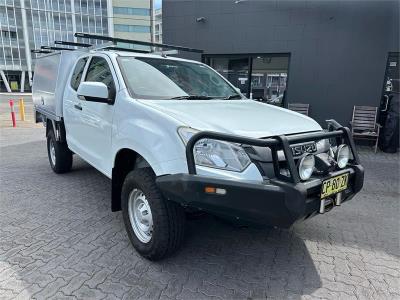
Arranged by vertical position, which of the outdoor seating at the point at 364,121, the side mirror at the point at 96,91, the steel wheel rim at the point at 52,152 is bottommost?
the steel wheel rim at the point at 52,152

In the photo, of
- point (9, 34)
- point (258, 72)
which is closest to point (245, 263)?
point (258, 72)

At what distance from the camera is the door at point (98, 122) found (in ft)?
11.3

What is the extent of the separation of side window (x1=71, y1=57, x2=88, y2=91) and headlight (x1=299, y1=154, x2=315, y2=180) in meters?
3.26

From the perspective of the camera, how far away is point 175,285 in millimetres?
2678

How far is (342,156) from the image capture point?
287 centimetres

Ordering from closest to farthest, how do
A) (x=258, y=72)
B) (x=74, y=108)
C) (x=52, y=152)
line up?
(x=74, y=108), (x=52, y=152), (x=258, y=72)

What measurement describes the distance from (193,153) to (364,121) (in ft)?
23.7

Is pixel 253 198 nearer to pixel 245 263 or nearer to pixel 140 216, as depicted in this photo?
pixel 245 263

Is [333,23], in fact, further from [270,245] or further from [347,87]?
[270,245]

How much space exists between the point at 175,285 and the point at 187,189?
35.6 inches

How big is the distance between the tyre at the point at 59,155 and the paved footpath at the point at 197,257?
889 mm

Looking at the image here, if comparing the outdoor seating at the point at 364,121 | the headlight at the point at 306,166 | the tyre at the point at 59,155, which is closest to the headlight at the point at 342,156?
the headlight at the point at 306,166

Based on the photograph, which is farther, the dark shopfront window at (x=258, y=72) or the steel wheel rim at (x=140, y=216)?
the dark shopfront window at (x=258, y=72)

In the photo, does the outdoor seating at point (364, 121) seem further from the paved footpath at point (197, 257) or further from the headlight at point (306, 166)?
the headlight at point (306, 166)
